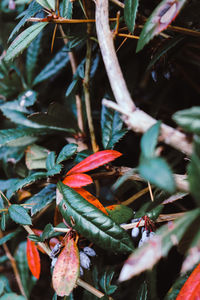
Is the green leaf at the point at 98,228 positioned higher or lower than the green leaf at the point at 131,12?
lower

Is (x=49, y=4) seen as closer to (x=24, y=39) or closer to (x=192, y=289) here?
(x=24, y=39)

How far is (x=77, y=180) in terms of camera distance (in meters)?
0.58

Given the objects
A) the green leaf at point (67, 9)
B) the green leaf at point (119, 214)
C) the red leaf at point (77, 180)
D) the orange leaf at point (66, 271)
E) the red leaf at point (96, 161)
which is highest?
the green leaf at point (67, 9)

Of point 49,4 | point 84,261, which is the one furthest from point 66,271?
point 49,4

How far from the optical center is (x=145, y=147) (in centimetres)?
33

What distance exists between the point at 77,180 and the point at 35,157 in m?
0.29

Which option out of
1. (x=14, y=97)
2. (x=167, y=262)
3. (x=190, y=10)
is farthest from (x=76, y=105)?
(x=167, y=262)

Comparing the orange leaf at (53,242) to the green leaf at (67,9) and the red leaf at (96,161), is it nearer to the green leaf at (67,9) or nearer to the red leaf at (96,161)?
the red leaf at (96,161)

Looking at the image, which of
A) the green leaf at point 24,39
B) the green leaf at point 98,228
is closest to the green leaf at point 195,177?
the green leaf at point 98,228

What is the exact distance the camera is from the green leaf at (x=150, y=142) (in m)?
0.32

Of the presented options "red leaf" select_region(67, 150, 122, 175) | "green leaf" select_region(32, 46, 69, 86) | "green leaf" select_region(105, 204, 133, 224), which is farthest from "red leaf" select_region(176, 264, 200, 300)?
"green leaf" select_region(32, 46, 69, 86)

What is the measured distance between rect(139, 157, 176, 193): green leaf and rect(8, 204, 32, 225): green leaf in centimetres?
36

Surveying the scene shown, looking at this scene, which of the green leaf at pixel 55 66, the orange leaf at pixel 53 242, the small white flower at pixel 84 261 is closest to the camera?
the small white flower at pixel 84 261

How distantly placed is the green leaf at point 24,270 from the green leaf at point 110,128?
41 centimetres
